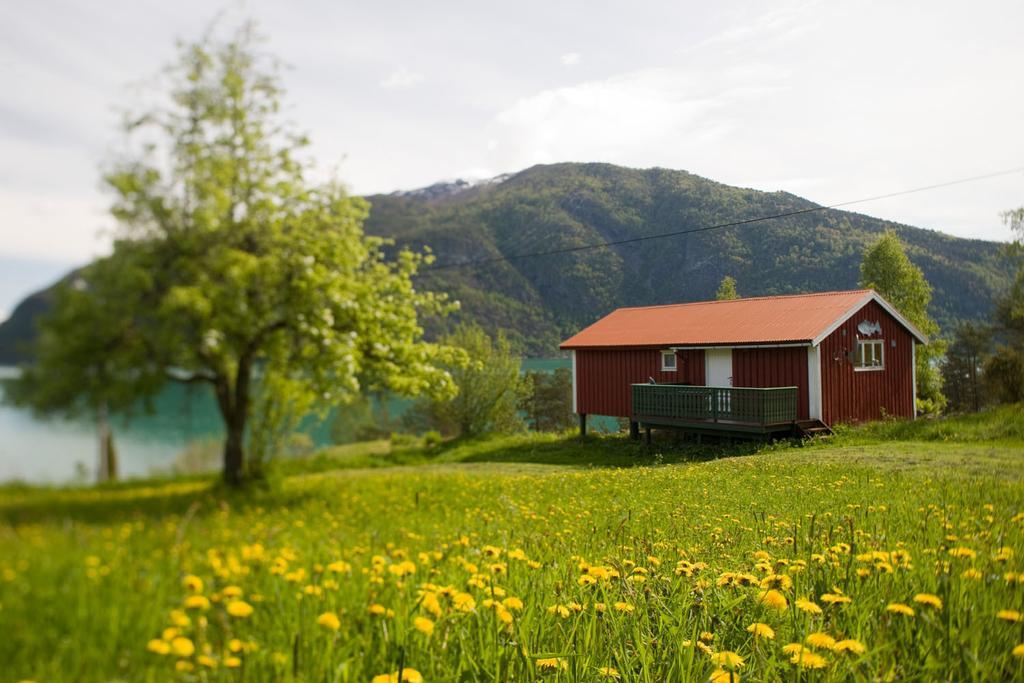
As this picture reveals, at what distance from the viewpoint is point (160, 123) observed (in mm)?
1263

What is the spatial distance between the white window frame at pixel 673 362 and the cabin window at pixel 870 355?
467 cm

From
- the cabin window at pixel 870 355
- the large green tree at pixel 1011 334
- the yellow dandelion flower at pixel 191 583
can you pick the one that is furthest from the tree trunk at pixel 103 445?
the cabin window at pixel 870 355

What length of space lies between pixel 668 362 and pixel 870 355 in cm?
552

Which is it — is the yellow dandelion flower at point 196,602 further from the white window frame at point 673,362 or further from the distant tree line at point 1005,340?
the white window frame at point 673,362

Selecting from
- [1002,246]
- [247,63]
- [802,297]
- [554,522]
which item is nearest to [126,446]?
[247,63]

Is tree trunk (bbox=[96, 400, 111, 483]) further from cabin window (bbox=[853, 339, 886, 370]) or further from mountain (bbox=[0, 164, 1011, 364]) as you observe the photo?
cabin window (bbox=[853, 339, 886, 370])

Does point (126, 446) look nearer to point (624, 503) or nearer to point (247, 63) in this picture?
point (247, 63)

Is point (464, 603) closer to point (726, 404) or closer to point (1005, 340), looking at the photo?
point (1005, 340)

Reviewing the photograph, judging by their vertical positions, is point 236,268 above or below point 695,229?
below

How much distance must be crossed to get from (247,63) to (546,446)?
1529cm

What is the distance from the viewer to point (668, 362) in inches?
723

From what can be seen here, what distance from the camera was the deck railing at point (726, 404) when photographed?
14399 millimetres

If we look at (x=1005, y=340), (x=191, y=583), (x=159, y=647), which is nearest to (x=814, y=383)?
(x=1005, y=340)

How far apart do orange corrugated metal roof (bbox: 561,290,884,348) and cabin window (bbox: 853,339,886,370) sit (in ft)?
5.33
